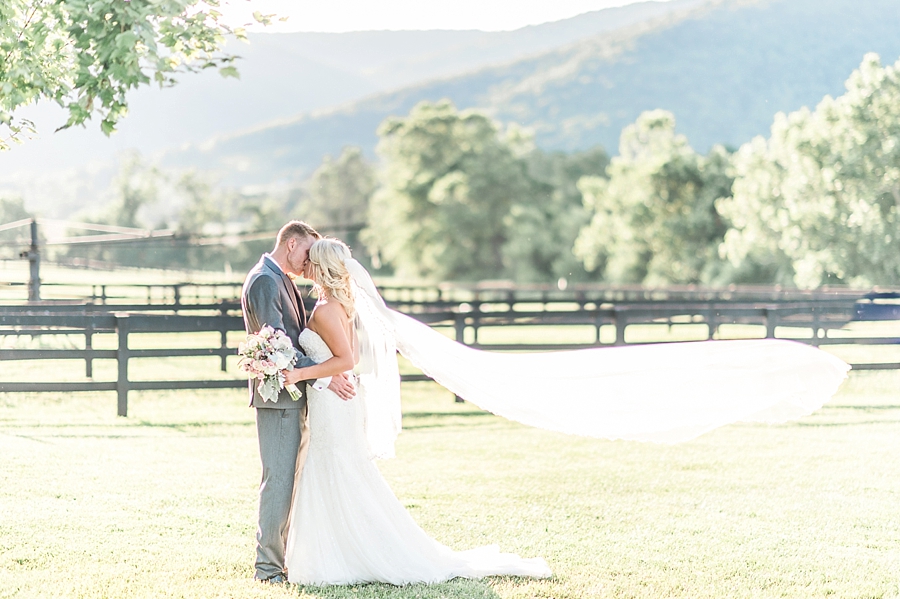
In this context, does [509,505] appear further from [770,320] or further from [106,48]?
[770,320]

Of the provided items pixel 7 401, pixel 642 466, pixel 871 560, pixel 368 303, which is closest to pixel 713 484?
pixel 642 466

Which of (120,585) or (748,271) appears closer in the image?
(120,585)

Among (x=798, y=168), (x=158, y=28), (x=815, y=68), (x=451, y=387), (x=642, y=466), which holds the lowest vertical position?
(x=642, y=466)

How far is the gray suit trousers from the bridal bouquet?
0.21 meters

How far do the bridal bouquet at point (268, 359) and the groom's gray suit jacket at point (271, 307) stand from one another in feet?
0.37

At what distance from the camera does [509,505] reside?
22.4 ft

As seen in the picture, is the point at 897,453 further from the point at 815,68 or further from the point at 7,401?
the point at 815,68

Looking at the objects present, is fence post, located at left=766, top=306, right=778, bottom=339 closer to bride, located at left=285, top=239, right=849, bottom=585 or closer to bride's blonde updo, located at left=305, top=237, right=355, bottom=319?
bride, located at left=285, top=239, right=849, bottom=585

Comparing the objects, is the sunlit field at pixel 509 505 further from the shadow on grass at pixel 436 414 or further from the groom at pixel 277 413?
the groom at pixel 277 413

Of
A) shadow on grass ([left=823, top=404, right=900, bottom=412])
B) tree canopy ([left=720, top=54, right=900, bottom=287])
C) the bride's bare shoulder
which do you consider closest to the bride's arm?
the bride's bare shoulder

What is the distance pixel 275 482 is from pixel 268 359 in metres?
0.75

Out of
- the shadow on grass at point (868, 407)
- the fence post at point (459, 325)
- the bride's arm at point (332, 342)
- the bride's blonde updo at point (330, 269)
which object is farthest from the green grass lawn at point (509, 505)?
the bride's blonde updo at point (330, 269)

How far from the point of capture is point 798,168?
35.1 m

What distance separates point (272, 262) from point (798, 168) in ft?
112
